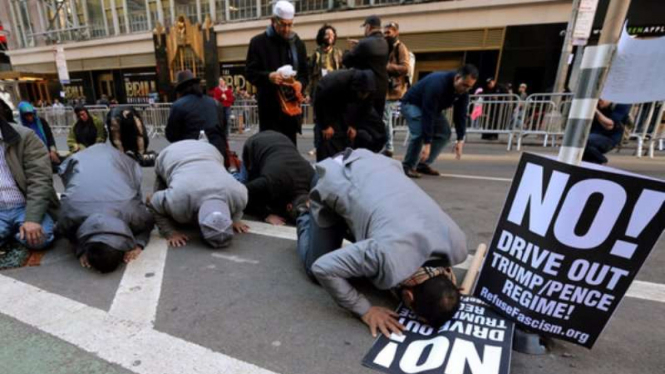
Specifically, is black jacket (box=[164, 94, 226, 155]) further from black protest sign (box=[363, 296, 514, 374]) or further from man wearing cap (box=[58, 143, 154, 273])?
black protest sign (box=[363, 296, 514, 374])

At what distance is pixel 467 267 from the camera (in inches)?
101

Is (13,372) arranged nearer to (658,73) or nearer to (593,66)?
(593,66)

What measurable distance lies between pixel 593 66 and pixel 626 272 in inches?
37.3

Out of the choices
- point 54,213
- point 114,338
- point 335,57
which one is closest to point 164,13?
point 335,57

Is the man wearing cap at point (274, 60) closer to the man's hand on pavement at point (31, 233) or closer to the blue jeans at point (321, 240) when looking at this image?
the blue jeans at point (321, 240)

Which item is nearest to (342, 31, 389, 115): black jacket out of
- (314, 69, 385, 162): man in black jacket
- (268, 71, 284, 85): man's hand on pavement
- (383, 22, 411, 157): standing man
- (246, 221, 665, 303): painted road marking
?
(314, 69, 385, 162): man in black jacket

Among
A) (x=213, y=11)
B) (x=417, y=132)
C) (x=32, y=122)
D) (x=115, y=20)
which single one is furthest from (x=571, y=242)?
(x=115, y=20)

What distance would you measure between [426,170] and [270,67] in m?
2.56

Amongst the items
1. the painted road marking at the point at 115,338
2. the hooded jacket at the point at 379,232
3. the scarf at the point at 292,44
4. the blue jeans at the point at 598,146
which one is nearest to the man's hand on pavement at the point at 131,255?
the painted road marking at the point at 115,338

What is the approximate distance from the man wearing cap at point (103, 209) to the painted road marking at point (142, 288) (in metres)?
0.10

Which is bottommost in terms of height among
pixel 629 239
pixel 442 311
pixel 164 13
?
pixel 442 311

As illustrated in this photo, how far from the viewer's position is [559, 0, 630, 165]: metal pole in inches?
63.9

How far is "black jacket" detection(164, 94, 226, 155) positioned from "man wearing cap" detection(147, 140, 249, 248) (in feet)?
2.80

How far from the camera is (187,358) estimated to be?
1.68 metres
